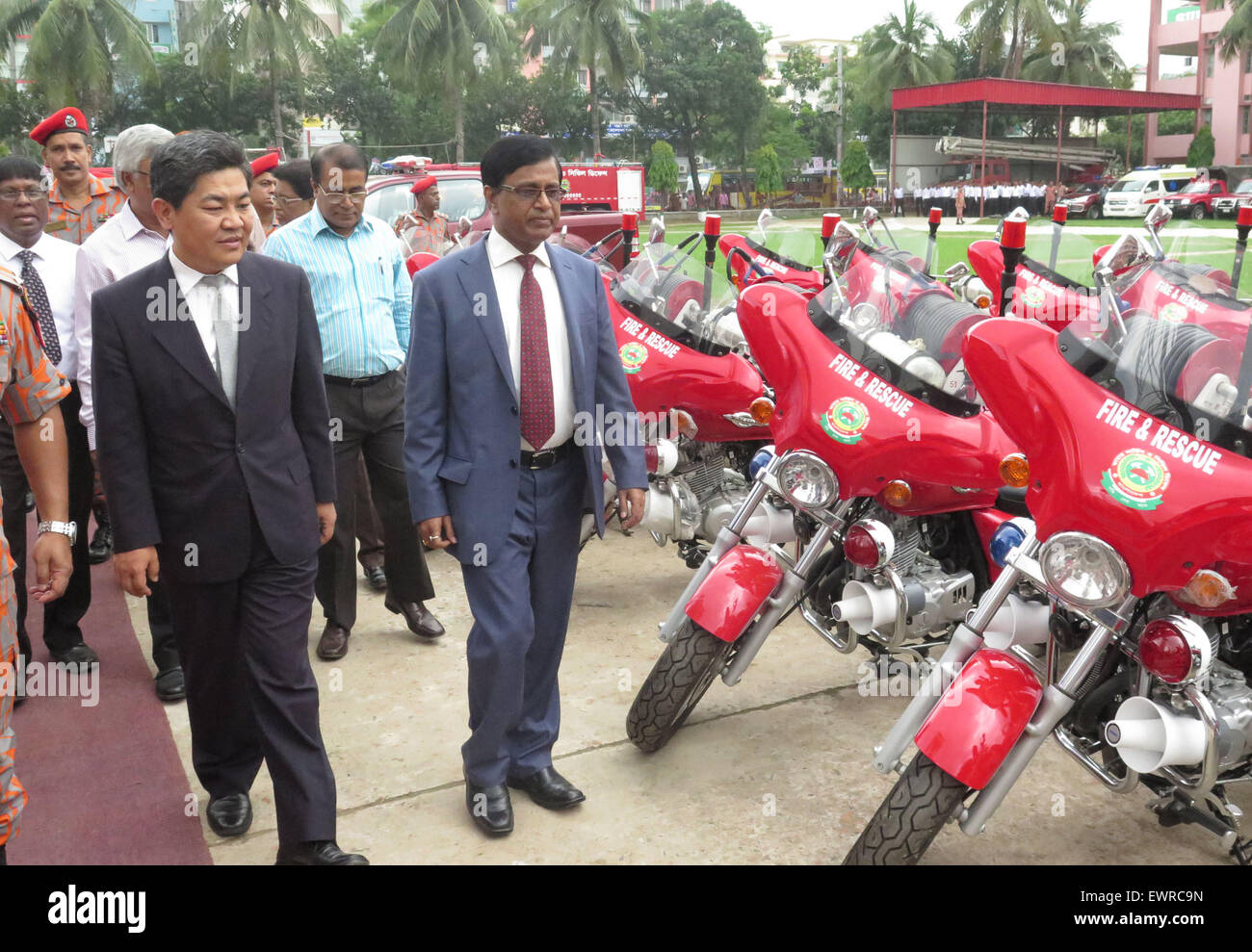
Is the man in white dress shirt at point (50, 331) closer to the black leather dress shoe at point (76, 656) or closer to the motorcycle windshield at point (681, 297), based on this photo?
the black leather dress shoe at point (76, 656)

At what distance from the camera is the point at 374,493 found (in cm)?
498

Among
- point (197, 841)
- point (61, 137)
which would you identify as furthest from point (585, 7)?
point (197, 841)

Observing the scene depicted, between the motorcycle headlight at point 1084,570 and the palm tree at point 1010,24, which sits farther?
the palm tree at point 1010,24

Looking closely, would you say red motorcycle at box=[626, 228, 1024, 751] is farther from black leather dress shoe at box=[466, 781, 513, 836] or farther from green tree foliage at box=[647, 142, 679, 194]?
green tree foliage at box=[647, 142, 679, 194]

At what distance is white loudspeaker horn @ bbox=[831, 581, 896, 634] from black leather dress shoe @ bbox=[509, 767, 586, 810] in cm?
95

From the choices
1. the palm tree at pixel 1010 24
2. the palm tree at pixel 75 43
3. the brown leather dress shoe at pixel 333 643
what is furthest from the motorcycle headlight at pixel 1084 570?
the palm tree at pixel 1010 24

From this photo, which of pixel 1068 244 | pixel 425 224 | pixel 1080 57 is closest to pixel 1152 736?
pixel 1068 244

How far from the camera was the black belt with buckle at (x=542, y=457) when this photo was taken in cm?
330

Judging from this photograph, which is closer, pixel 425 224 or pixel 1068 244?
pixel 1068 244

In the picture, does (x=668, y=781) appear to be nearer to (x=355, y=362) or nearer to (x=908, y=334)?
(x=908, y=334)

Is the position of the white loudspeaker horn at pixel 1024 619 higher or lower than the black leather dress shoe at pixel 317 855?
higher

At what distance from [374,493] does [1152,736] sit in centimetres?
332
